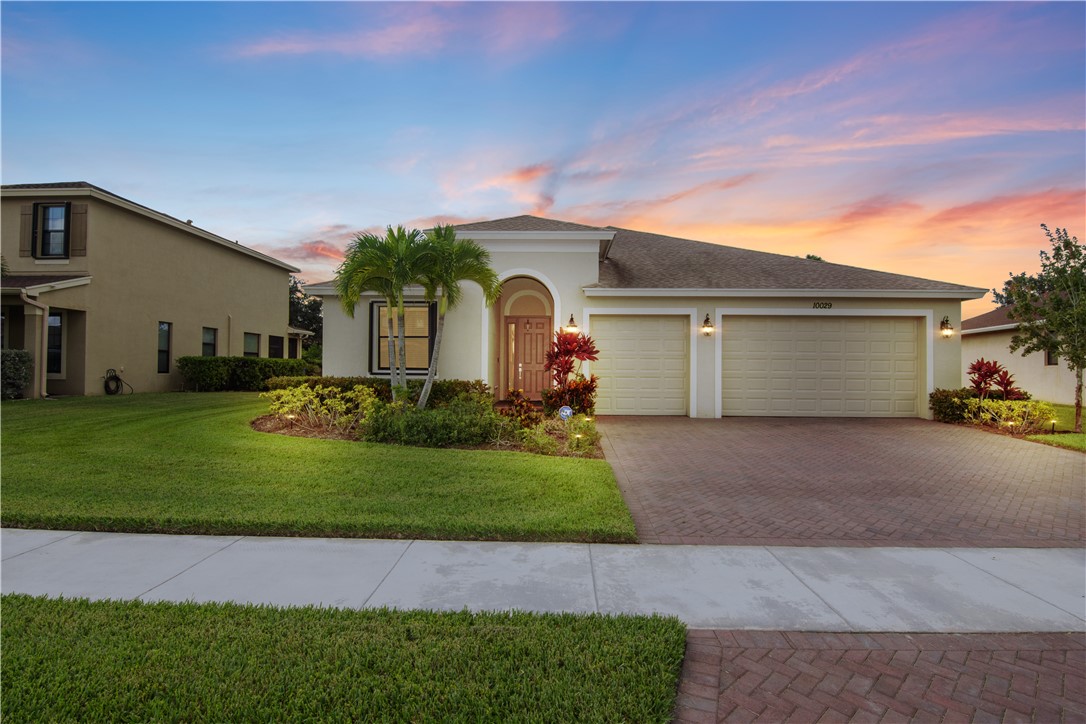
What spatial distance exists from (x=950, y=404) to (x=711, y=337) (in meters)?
5.69

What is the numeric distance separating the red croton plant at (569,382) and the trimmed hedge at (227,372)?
13.4m

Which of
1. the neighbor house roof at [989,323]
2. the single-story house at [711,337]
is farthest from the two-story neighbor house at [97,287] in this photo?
the neighbor house roof at [989,323]

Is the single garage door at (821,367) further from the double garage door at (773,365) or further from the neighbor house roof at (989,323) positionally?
the neighbor house roof at (989,323)

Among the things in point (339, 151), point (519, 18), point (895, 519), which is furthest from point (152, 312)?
point (895, 519)

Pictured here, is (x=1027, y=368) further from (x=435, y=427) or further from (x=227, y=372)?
(x=227, y=372)

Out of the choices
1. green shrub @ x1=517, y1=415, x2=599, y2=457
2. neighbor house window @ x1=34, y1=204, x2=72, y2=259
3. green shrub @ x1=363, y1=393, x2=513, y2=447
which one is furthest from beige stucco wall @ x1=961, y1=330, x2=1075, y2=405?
neighbor house window @ x1=34, y1=204, x2=72, y2=259

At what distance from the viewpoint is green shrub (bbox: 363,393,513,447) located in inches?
343

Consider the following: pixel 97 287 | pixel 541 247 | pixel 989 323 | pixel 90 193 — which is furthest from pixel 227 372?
pixel 989 323

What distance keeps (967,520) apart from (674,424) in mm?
6811

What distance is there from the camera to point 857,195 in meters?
13.9

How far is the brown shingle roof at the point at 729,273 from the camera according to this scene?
43.4 feet

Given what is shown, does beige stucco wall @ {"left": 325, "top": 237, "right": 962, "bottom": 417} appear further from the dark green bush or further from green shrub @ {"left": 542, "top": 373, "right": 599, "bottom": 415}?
green shrub @ {"left": 542, "top": 373, "right": 599, "bottom": 415}

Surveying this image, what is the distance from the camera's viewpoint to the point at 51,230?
1586 cm

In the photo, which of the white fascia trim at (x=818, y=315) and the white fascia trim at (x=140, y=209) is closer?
the white fascia trim at (x=818, y=315)
